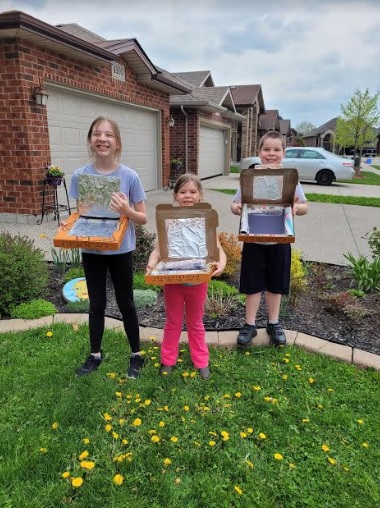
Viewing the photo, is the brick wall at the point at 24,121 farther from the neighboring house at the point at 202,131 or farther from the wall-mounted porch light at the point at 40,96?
the neighboring house at the point at 202,131

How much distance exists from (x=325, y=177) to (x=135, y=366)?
46.4 feet

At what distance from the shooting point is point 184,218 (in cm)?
234

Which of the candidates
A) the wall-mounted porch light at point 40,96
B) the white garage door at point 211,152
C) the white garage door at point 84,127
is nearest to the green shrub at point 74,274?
the wall-mounted porch light at point 40,96

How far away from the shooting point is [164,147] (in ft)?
37.8

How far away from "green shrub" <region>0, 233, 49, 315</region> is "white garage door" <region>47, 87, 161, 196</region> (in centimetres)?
430

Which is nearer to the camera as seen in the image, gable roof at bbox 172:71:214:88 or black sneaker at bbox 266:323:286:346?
black sneaker at bbox 266:323:286:346

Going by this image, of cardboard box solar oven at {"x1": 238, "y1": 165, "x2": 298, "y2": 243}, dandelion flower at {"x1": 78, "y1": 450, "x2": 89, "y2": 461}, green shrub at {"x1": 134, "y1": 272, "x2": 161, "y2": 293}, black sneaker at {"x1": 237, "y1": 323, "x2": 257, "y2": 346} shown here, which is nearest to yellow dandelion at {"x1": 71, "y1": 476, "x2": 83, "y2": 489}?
dandelion flower at {"x1": 78, "y1": 450, "x2": 89, "y2": 461}

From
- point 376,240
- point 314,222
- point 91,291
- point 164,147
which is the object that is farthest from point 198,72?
point 91,291

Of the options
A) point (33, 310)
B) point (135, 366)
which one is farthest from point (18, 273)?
point (135, 366)

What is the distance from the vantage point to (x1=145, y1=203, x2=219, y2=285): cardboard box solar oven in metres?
2.32

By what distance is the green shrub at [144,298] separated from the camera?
3.61 m

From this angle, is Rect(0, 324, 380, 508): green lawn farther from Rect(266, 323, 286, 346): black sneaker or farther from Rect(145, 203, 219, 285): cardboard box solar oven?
Rect(145, 203, 219, 285): cardboard box solar oven

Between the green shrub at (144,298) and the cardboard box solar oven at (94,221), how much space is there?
1394 millimetres

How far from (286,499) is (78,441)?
3.54 ft
